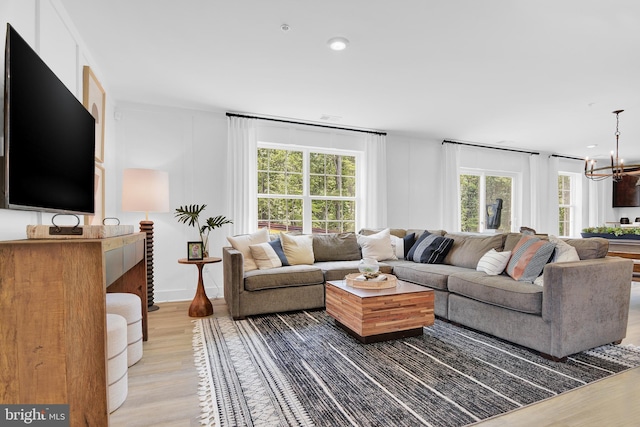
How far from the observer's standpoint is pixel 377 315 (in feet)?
8.55

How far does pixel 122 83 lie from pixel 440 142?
4918mm

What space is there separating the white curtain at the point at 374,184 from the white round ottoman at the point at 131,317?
11.8 feet

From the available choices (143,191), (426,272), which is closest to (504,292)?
(426,272)

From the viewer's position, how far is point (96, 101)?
307 centimetres

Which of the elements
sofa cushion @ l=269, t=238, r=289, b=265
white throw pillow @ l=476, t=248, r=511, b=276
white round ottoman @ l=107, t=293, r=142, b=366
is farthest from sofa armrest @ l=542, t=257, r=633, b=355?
white round ottoman @ l=107, t=293, r=142, b=366

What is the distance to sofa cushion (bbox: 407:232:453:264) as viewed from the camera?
3951mm

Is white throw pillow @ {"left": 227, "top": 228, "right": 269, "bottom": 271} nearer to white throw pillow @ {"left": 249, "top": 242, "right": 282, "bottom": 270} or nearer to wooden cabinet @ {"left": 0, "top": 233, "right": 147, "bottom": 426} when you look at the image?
white throw pillow @ {"left": 249, "top": 242, "right": 282, "bottom": 270}

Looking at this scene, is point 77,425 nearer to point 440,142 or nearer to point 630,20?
point 630,20

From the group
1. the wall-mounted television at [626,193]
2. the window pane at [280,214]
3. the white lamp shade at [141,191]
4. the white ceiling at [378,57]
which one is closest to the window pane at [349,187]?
the window pane at [280,214]

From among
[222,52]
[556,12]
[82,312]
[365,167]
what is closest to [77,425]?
[82,312]

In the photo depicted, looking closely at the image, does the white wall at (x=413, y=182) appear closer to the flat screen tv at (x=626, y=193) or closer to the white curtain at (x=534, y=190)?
the white curtain at (x=534, y=190)

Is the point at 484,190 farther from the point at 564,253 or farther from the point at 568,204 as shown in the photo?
the point at 564,253

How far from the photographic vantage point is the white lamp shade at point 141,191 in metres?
3.40

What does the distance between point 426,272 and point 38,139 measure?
3257 millimetres
